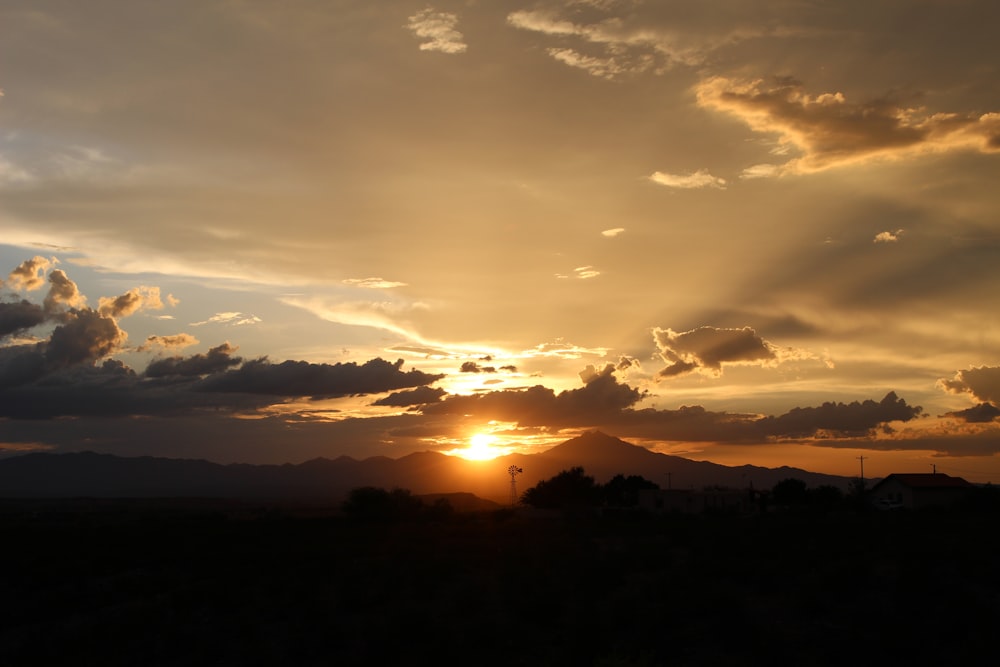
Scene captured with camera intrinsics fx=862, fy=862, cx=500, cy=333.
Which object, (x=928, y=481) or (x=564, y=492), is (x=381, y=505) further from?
(x=928, y=481)

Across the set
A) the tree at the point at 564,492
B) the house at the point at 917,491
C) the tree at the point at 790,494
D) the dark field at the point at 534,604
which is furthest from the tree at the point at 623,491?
the dark field at the point at 534,604

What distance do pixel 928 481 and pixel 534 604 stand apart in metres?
94.6

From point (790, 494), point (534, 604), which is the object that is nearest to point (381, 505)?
point (790, 494)

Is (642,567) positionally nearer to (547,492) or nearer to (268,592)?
(268,592)

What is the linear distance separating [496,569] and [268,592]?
989 cm

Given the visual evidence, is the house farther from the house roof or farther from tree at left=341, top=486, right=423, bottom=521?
tree at left=341, top=486, right=423, bottom=521

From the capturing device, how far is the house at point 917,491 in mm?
100562

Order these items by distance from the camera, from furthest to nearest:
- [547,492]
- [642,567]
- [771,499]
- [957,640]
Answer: [547,492] → [771,499] → [642,567] → [957,640]

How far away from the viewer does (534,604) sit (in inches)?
1105

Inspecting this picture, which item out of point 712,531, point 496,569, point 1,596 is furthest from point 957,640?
point 1,596

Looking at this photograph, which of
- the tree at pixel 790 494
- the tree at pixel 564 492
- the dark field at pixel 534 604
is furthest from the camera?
the tree at pixel 564 492

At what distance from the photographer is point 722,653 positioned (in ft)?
74.9

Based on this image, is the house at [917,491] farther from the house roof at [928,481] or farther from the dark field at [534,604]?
the dark field at [534,604]

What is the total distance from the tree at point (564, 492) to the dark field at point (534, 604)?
268 feet
